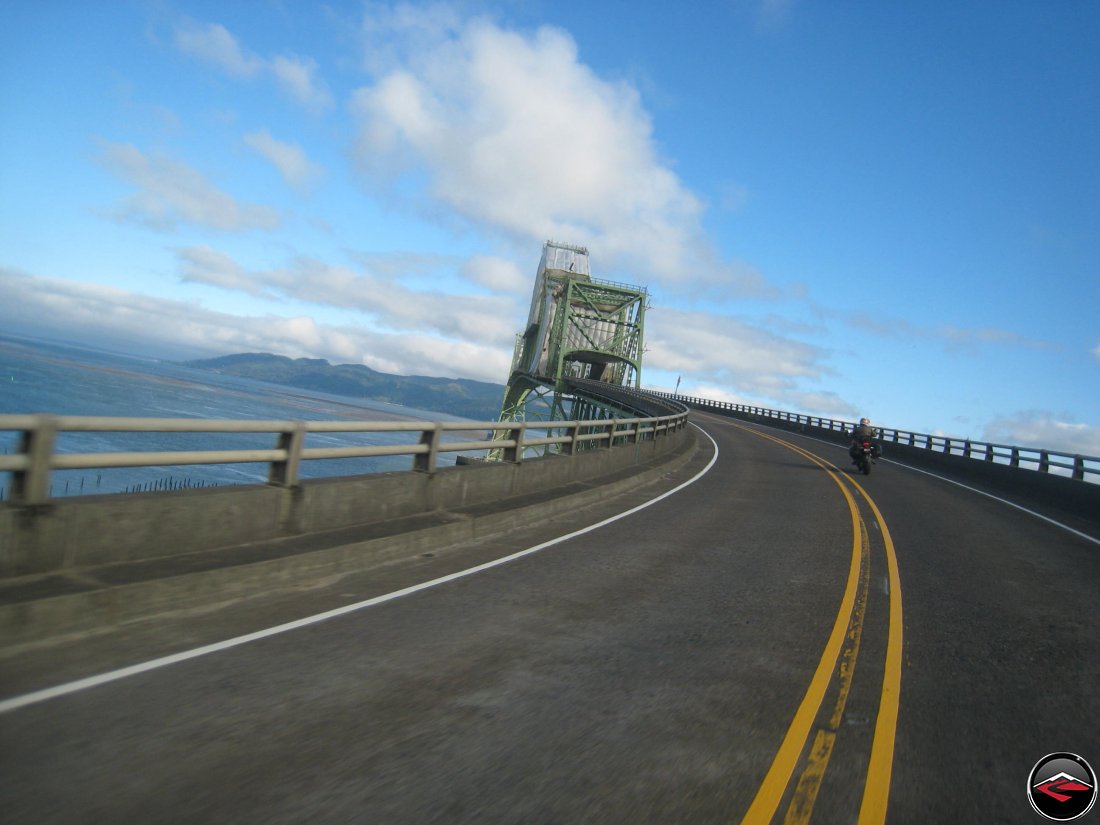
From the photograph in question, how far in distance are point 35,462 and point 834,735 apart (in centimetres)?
537

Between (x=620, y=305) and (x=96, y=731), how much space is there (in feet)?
273

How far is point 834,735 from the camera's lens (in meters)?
4.45

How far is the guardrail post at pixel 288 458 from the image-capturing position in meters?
7.28

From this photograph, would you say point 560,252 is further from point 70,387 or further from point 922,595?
point 922,595

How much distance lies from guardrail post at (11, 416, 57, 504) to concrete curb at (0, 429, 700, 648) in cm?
75

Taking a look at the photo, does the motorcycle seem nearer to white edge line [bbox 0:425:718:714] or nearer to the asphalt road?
the asphalt road

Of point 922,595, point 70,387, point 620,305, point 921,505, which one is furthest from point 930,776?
point 620,305

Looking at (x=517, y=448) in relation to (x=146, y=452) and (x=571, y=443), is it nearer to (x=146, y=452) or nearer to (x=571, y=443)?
(x=571, y=443)

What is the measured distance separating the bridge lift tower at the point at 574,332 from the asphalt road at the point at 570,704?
6898cm

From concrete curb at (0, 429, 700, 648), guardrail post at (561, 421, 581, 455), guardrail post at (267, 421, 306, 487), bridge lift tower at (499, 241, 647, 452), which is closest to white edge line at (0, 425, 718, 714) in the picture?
concrete curb at (0, 429, 700, 648)

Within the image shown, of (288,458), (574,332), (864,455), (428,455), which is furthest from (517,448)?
(574,332)

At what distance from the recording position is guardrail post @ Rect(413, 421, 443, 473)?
960 centimetres

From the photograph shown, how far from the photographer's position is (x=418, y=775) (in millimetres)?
3613

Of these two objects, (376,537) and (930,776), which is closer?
(930,776)
